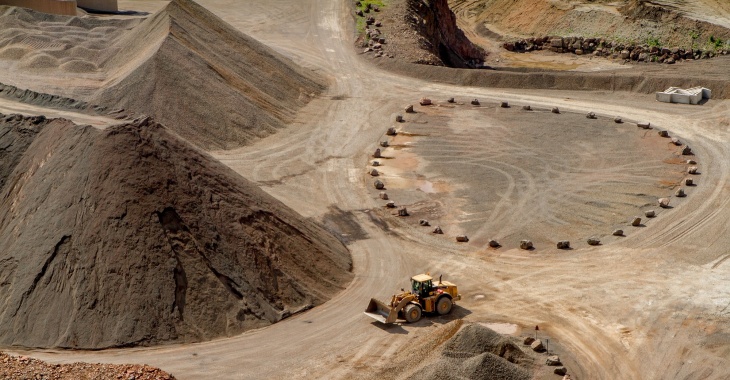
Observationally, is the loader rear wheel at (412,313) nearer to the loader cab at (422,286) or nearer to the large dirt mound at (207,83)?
the loader cab at (422,286)

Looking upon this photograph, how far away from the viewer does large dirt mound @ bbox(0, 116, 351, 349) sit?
1003 inches

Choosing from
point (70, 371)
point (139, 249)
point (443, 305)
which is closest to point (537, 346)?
point (443, 305)

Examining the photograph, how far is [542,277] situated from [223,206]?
32.9ft

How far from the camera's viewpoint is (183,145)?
97.8ft

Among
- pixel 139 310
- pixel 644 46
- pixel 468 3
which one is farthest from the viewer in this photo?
pixel 468 3

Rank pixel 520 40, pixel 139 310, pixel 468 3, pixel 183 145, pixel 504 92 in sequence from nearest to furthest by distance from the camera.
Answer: pixel 139 310
pixel 183 145
pixel 504 92
pixel 520 40
pixel 468 3

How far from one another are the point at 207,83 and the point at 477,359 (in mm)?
26296

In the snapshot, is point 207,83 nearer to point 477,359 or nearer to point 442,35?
point 442,35

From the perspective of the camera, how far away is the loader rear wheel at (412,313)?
27.1 meters

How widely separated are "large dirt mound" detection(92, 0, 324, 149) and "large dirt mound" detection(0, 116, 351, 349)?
12.6m

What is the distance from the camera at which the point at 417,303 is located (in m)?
27.4

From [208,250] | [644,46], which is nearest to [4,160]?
[208,250]

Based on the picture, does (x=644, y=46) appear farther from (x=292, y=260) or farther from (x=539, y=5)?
(x=292, y=260)

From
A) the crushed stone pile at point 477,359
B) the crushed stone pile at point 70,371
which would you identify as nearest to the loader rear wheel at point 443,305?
the crushed stone pile at point 477,359
